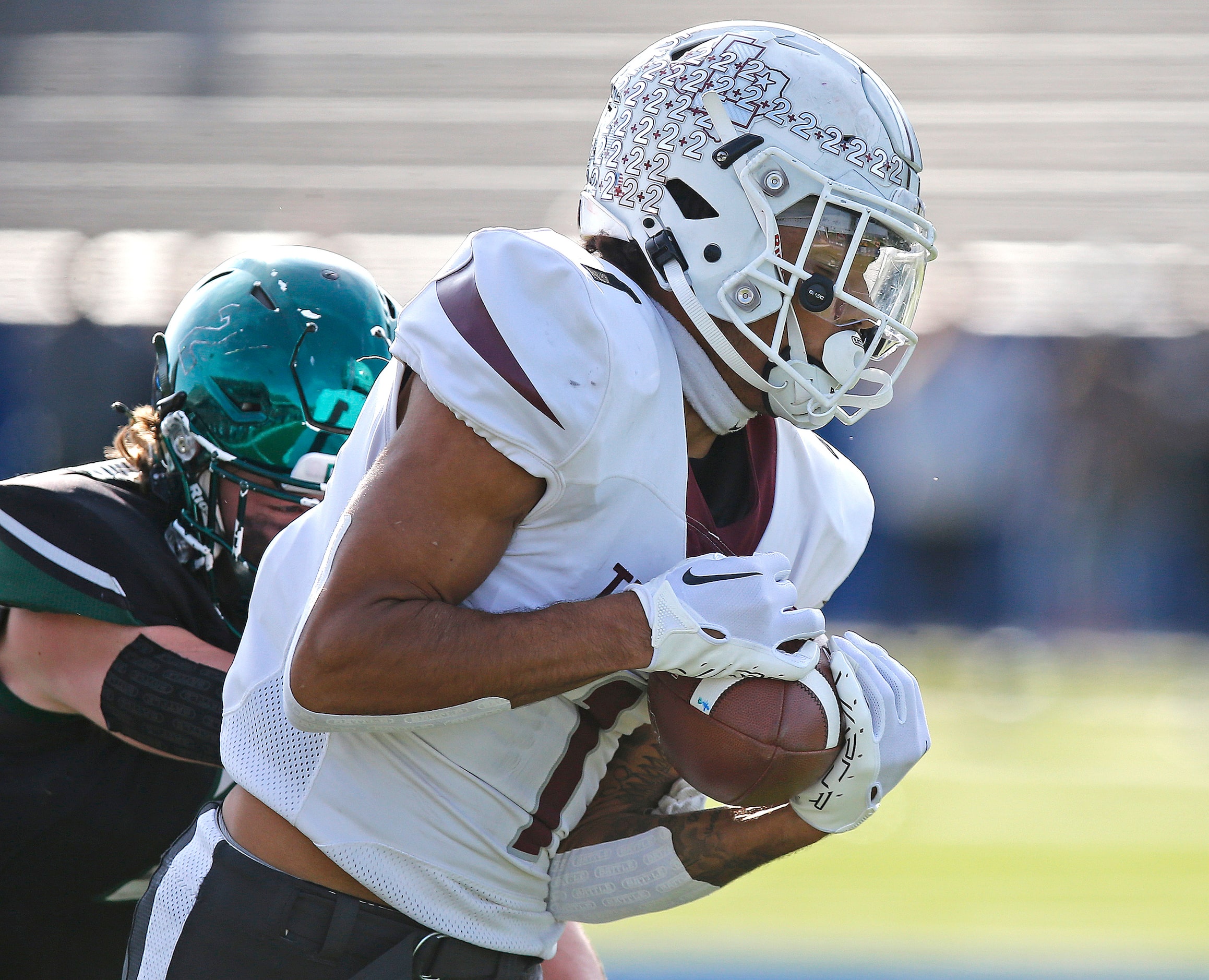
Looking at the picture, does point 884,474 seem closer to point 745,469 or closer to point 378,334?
point 378,334

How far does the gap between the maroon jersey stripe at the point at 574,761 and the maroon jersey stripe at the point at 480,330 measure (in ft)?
1.16

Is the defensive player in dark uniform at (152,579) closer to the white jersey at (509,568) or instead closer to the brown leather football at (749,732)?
the white jersey at (509,568)

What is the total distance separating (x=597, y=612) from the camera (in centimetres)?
122

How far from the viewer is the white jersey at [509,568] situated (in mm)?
1206

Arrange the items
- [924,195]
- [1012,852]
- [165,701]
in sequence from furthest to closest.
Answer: [924,195] < [1012,852] < [165,701]

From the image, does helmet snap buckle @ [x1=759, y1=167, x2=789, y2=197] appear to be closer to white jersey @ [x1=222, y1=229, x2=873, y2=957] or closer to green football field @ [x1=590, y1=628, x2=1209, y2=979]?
white jersey @ [x1=222, y1=229, x2=873, y2=957]

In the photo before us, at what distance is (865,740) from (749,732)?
0.13 metres

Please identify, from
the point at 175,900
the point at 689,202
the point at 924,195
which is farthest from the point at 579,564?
the point at 924,195

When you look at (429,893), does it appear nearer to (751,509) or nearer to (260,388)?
(751,509)

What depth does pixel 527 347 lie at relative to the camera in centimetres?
120

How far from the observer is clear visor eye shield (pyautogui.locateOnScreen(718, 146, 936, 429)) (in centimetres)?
Answer: 141

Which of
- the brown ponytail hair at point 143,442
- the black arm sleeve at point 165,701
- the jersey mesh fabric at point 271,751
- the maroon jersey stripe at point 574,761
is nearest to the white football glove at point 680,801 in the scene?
the maroon jersey stripe at point 574,761

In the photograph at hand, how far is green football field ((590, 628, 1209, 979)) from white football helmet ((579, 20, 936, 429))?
1886mm

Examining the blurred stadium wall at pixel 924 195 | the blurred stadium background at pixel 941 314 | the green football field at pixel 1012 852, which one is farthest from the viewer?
the blurred stadium wall at pixel 924 195
